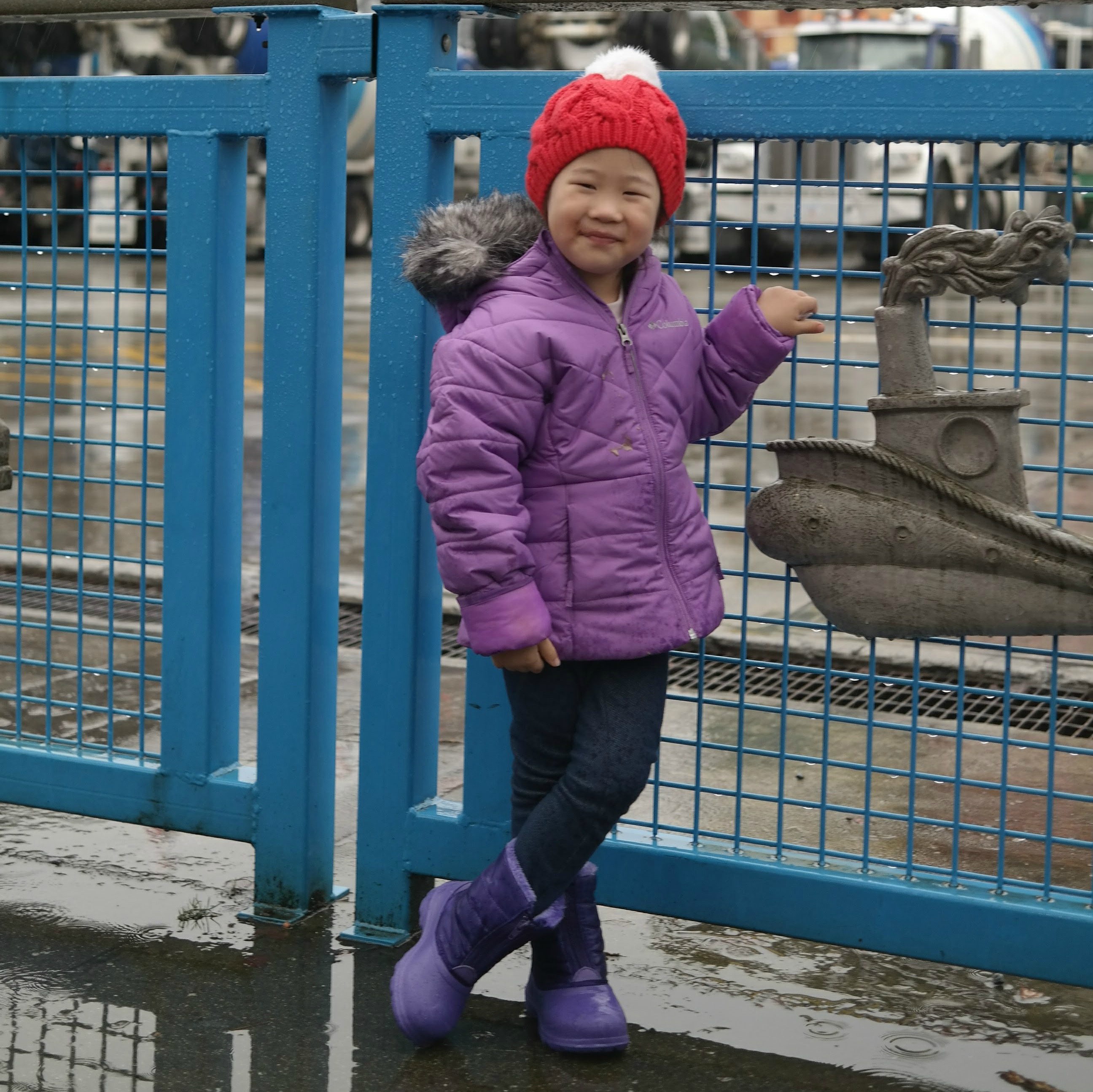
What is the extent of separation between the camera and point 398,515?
3.17 metres

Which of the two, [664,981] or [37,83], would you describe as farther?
[37,83]

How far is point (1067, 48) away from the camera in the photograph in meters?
29.1

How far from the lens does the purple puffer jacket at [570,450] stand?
8.35 ft

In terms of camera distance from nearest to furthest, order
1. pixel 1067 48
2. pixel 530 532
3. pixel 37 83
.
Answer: pixel 530 532 → pixel 37 83 → pixel 1067 48

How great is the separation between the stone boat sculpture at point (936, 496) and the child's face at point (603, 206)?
0.41m

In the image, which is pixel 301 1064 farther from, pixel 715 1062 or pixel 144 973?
pixel 715 1062

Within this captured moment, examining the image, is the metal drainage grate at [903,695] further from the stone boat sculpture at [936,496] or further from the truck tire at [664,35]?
the truck tire at [664,35]

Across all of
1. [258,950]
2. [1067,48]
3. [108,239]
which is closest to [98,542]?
[108,239]

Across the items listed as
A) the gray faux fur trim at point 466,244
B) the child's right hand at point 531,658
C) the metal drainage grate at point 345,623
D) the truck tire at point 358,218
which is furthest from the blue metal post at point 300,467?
the truck tire at point 358,218

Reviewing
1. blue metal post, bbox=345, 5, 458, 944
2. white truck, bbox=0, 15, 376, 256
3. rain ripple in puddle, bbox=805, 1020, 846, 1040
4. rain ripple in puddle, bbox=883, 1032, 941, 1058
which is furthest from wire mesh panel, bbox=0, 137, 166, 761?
white truck, bbox=0, 15, 376, 256

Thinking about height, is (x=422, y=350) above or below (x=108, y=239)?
below

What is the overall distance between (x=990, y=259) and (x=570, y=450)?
71 centimetres

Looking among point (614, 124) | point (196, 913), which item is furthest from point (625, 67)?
point (196, 913)

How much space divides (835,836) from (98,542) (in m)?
4.03
